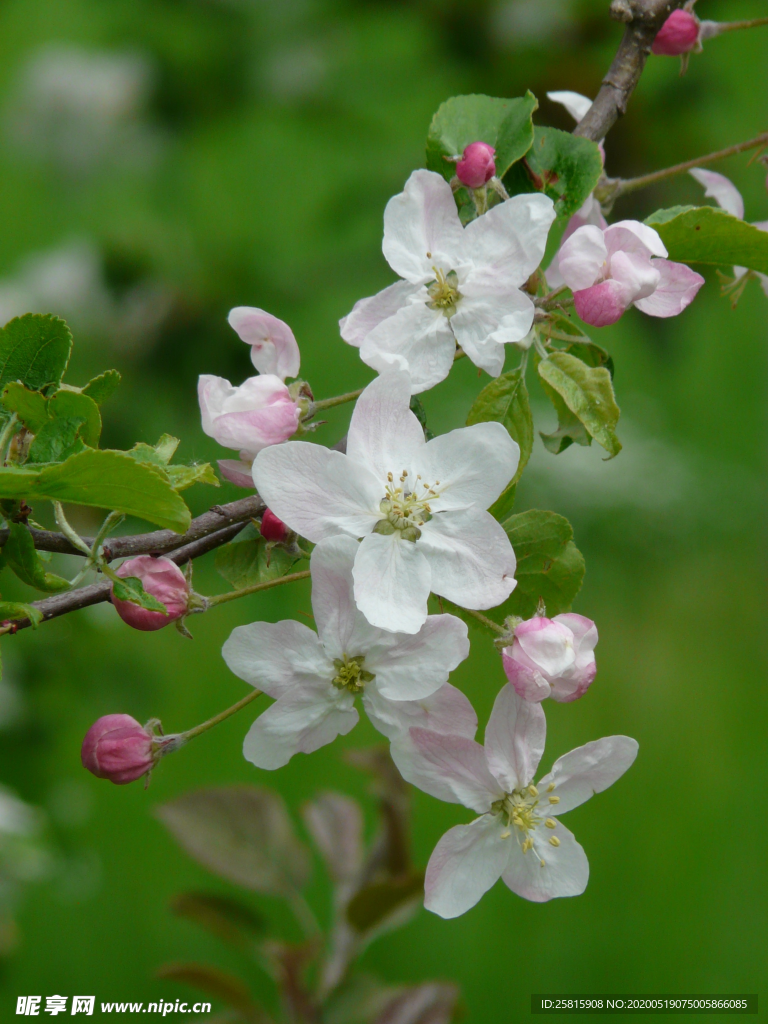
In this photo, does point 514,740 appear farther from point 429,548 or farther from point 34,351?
point 34,351

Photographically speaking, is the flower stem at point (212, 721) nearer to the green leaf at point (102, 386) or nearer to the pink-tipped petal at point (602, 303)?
the green leaf at point (102, 386)

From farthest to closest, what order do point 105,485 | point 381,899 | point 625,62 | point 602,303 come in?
point 381,899, point 625,62, point 602,303, point 105,485

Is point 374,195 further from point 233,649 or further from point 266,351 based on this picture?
point 233,649

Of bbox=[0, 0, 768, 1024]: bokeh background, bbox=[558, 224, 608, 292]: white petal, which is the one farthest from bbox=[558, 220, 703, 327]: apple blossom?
bbox=[0, 0, 768, 1024]: bokeh background

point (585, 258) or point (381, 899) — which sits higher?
point (585, 258)

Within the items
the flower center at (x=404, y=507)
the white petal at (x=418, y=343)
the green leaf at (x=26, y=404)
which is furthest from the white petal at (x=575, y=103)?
the green leaf at (x=26, y=404)

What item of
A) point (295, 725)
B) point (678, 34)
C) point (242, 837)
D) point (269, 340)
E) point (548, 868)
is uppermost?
point (678, 34)

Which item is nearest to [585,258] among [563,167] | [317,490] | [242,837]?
[563,167]
